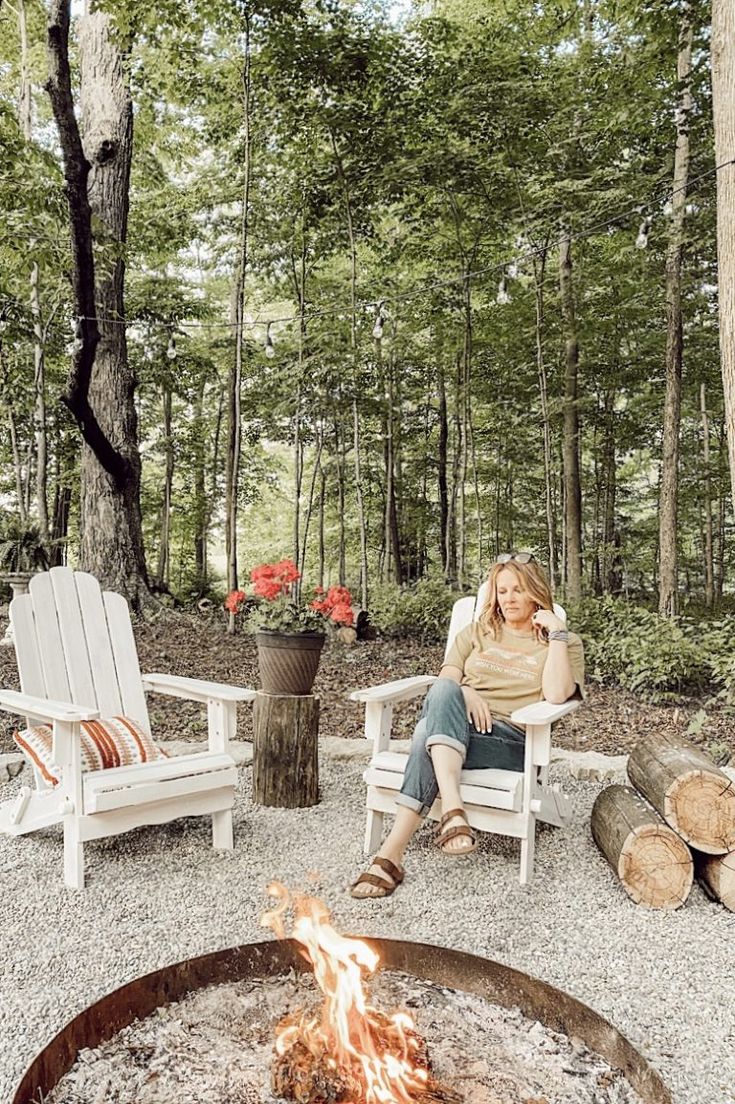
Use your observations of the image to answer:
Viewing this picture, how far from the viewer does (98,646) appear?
3.01 metres

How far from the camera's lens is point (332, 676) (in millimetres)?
5469

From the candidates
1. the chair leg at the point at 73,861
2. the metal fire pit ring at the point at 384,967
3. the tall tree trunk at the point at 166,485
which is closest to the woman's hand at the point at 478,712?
the metal fire pit ring at the point at 384,967

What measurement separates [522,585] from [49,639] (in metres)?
1.77

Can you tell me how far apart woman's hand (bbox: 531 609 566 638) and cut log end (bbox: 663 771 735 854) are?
59cm

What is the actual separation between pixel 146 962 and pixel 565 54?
8.43 meters

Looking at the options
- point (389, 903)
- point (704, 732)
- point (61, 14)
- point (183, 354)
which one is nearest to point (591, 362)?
point (183, 354)

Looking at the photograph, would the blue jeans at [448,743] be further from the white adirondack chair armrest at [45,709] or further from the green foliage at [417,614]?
the green foliage at [417,614]

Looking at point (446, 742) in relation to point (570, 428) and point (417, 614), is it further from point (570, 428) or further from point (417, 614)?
point (570, 428)

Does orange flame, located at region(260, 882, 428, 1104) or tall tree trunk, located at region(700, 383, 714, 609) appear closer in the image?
orange flame, located at region(260, 882, 428, 1104)

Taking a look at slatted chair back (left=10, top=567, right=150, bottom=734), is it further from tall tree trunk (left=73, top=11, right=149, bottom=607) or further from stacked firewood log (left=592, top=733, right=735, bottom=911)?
tall tree trunk (left=73, top=11, right=149, bottom=607)

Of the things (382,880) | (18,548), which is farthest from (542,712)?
(18,548)

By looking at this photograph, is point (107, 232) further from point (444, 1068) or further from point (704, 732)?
point (444, 1068)

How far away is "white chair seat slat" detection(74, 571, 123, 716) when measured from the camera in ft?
9.67

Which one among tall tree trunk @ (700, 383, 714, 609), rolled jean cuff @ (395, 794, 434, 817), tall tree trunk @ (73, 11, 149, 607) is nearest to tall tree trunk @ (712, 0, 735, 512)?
rolled jean cuff @ (395, 794, 434, 817)
